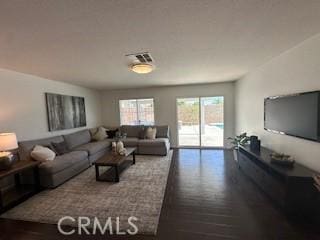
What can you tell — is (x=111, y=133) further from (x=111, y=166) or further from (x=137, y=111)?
(x=111, y=166)

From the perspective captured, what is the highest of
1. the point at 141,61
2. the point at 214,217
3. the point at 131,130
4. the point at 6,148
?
the point at 141,61

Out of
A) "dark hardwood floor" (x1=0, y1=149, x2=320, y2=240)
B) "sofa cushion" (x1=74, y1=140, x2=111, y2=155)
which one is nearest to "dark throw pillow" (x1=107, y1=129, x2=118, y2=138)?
"sofa cushion" (x1=74, y1=140, x2=111, y2=155)

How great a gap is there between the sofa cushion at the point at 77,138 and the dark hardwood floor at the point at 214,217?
237 cm

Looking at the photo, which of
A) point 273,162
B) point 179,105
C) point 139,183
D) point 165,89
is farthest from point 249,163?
point 165,89

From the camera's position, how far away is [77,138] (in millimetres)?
4809

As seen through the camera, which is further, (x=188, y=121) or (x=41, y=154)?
(x=188, y=121)

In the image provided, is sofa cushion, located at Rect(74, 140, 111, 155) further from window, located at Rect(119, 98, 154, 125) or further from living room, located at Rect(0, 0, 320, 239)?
window, located at Rect(119, 98, 154, 125)

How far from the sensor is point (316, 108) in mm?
2084

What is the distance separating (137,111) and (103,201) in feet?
14.1

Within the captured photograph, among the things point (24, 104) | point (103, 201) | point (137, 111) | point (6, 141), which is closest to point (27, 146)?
point (6, 141)

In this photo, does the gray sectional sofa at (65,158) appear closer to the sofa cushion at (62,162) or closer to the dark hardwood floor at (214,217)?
the sofa cushion at (62,162)

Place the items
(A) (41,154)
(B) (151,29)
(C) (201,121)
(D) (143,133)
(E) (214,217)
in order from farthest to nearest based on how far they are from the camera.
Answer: (C) (201,121)
(D) (143,133)
(A) (41,154)
(E) (214,217)
(B) (151,29)

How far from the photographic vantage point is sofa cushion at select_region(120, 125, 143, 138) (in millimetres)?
6026

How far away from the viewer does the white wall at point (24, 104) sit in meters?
3.22
